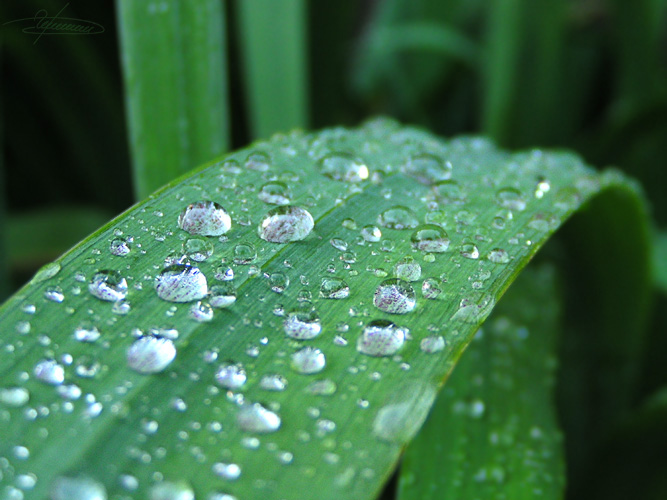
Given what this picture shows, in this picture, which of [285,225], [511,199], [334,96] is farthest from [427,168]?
[334,96]

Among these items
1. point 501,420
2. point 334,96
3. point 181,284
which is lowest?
point 501,420

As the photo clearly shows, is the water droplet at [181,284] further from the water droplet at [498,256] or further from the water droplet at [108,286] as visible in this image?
the water droplet at [498,256]

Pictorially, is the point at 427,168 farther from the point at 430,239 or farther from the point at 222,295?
the point at 222,295

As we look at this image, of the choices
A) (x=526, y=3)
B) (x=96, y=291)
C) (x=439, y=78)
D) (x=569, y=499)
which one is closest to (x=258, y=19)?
(x=526, y=3)

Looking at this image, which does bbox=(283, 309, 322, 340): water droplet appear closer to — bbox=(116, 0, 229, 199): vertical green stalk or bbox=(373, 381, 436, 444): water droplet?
bbox=(373, 381, 436, 444): water droplet

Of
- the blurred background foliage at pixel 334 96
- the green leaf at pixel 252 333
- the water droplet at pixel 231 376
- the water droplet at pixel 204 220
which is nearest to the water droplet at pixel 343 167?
the green leaf at pixel 252 333

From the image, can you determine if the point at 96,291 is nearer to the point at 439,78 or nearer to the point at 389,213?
the point at 389,213

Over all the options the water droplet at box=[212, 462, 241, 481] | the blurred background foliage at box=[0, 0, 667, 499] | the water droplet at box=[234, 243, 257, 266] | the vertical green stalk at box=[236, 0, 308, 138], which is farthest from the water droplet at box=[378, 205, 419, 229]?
the vertical green stalk at box=[236, 0, 308, 138]
